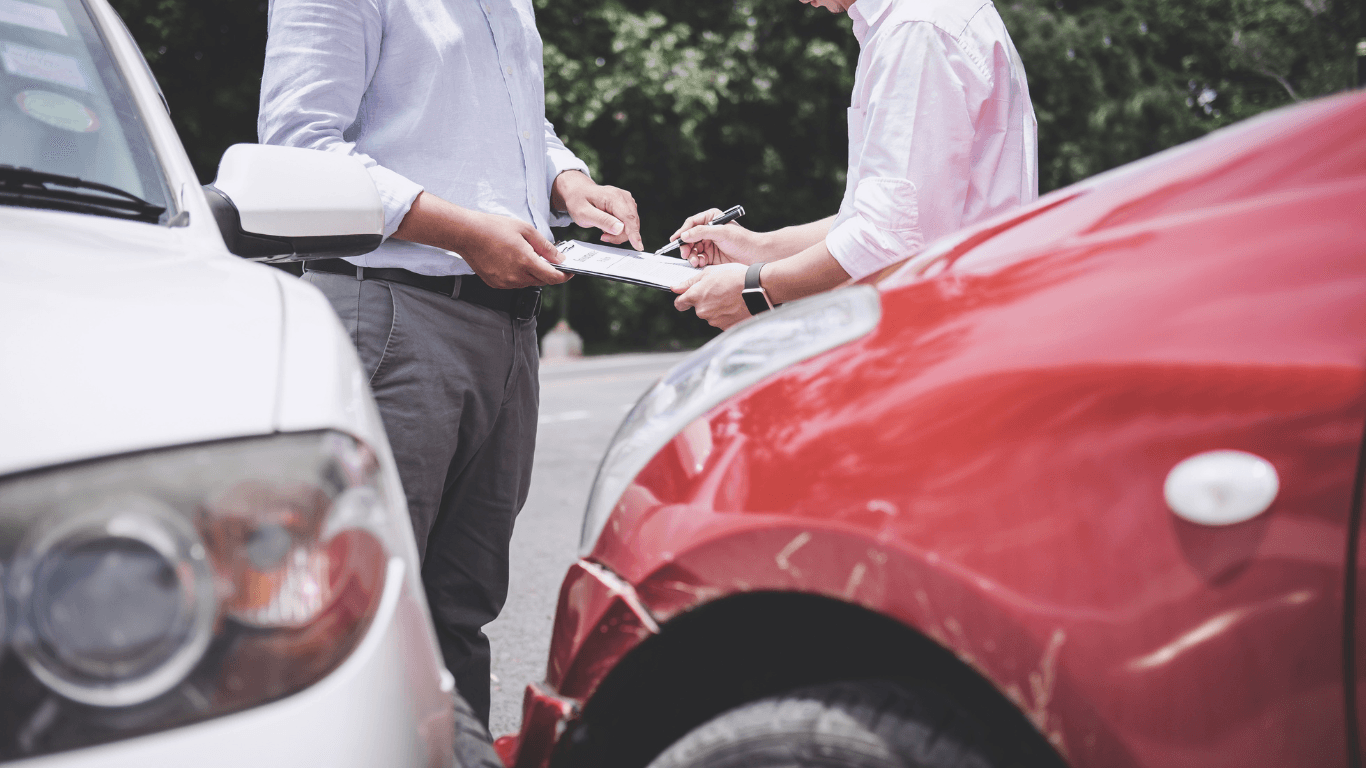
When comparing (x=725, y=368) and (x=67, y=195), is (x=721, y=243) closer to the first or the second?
(x=725, y=368)

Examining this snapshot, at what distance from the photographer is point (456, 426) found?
6.75 ft

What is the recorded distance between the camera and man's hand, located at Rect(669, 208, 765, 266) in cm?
238

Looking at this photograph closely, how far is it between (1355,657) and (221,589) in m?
1.00

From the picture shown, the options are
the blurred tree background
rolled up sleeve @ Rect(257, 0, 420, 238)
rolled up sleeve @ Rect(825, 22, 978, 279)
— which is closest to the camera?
rolled up sleeve @ Rect(825, 22, 978, 279)

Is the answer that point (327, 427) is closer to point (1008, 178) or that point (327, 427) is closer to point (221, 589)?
point (221, 589)

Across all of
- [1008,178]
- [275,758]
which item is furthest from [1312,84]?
[275,758]

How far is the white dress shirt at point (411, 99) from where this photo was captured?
1.93 meters

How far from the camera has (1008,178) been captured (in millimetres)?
1896

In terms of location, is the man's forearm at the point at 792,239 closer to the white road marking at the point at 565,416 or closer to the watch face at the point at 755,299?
the watch face at the point at 755,299

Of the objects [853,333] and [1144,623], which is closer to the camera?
[1144,623]

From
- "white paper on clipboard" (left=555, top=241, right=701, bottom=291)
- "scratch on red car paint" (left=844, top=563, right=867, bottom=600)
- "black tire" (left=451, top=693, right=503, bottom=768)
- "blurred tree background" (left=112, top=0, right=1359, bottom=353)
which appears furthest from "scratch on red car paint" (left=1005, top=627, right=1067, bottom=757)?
"blurred tree background" (left=112, top=0, right=1359, bottom=353)

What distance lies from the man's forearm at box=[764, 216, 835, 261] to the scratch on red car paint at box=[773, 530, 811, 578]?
4.49 ft

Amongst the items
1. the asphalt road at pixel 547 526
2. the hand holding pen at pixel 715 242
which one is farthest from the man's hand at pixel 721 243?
the asphalt road at pixel 547 526

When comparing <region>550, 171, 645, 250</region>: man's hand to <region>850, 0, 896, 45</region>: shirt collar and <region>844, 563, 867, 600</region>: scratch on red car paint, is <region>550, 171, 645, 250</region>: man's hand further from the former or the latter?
<region>844, 563, 867, 600</region>: scratch on red car paint
